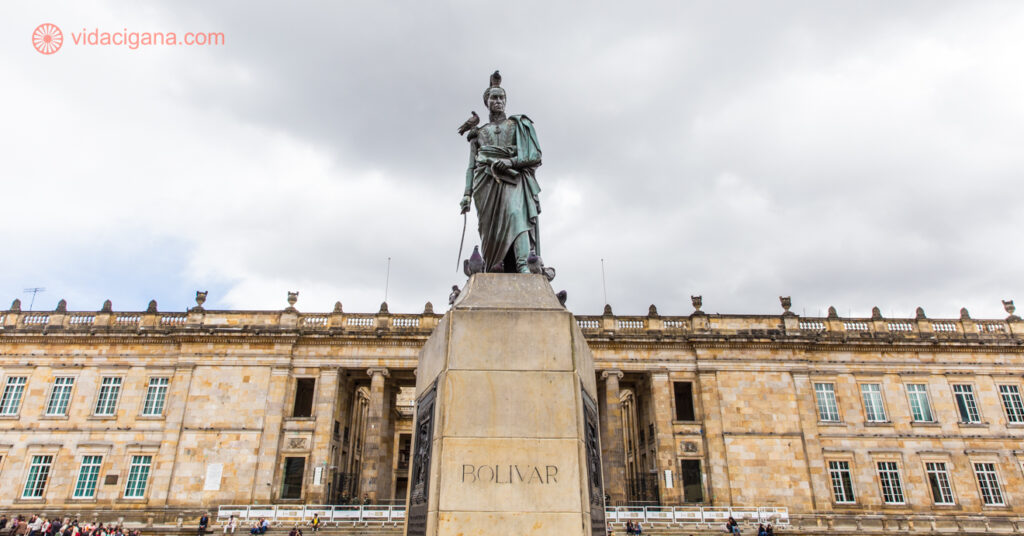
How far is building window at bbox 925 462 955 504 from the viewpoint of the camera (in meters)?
30.7

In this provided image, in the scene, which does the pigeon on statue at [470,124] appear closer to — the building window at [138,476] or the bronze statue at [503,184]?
the bronze statue at [503,184]

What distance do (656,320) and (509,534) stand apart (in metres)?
30.4

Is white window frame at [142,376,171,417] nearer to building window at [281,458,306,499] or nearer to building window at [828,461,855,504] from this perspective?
building window at [281,458,306,499]

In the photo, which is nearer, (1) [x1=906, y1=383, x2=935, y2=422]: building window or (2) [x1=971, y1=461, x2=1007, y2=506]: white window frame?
(2) [x1=971, y1=461, x2=1007, y2=506]: white window frame

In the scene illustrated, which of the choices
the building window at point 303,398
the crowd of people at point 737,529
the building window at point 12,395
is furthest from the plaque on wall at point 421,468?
the building window at point 12,395

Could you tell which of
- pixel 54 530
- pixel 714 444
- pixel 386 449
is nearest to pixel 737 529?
pixel 714 444

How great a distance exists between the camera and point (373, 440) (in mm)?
29891

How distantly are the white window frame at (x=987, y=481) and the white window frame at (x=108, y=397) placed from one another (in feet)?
145

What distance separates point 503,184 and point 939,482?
34743 millimetres

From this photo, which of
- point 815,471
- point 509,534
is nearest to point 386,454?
point 815,471

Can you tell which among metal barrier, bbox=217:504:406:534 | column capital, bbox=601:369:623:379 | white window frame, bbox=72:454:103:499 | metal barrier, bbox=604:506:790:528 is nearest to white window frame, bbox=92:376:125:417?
white window frame, bbox=72:454:103:499

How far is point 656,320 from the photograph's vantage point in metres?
33.8

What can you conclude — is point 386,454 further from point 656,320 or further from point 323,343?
point 656,320

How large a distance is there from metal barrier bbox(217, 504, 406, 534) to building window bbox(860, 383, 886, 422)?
80.3 feet
